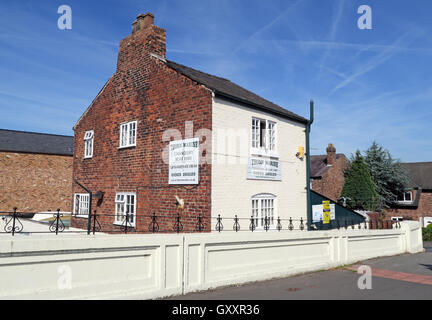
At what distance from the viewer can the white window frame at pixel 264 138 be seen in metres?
13.7

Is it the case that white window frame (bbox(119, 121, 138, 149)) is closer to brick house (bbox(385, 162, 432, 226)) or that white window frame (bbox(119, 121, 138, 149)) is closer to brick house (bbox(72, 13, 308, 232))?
brick house (bbox(72, 13, 308, 232))

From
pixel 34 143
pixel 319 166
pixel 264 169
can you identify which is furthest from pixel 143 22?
pixel 319 166

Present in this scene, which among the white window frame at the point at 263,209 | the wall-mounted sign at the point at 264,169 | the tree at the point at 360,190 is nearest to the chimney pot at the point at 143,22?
the wall-mounted sign at the point at 264,169

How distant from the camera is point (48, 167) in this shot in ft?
Answer: 105

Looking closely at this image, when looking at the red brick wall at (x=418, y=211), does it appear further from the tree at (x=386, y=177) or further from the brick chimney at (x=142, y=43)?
the brick chimney at (x=142, y=43)

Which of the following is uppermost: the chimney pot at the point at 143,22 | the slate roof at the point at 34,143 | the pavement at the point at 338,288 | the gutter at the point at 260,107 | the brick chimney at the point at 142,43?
the chimney pot at the point at 143,22

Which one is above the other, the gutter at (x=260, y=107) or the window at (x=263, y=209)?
the gutter at (x=260, y=107)

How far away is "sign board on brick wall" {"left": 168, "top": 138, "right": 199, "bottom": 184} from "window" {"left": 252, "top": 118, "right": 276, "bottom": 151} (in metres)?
2.51

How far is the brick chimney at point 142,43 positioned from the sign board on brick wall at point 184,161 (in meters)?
4.44

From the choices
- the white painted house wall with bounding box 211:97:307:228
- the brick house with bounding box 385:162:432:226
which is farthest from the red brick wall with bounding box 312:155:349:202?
the white painted house wall with bounding box 211:97:307:228

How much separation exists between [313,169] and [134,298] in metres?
32.4

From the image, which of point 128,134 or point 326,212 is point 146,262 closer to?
point 128,134

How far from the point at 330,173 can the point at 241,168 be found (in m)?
25.0

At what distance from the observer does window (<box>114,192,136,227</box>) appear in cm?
1456
